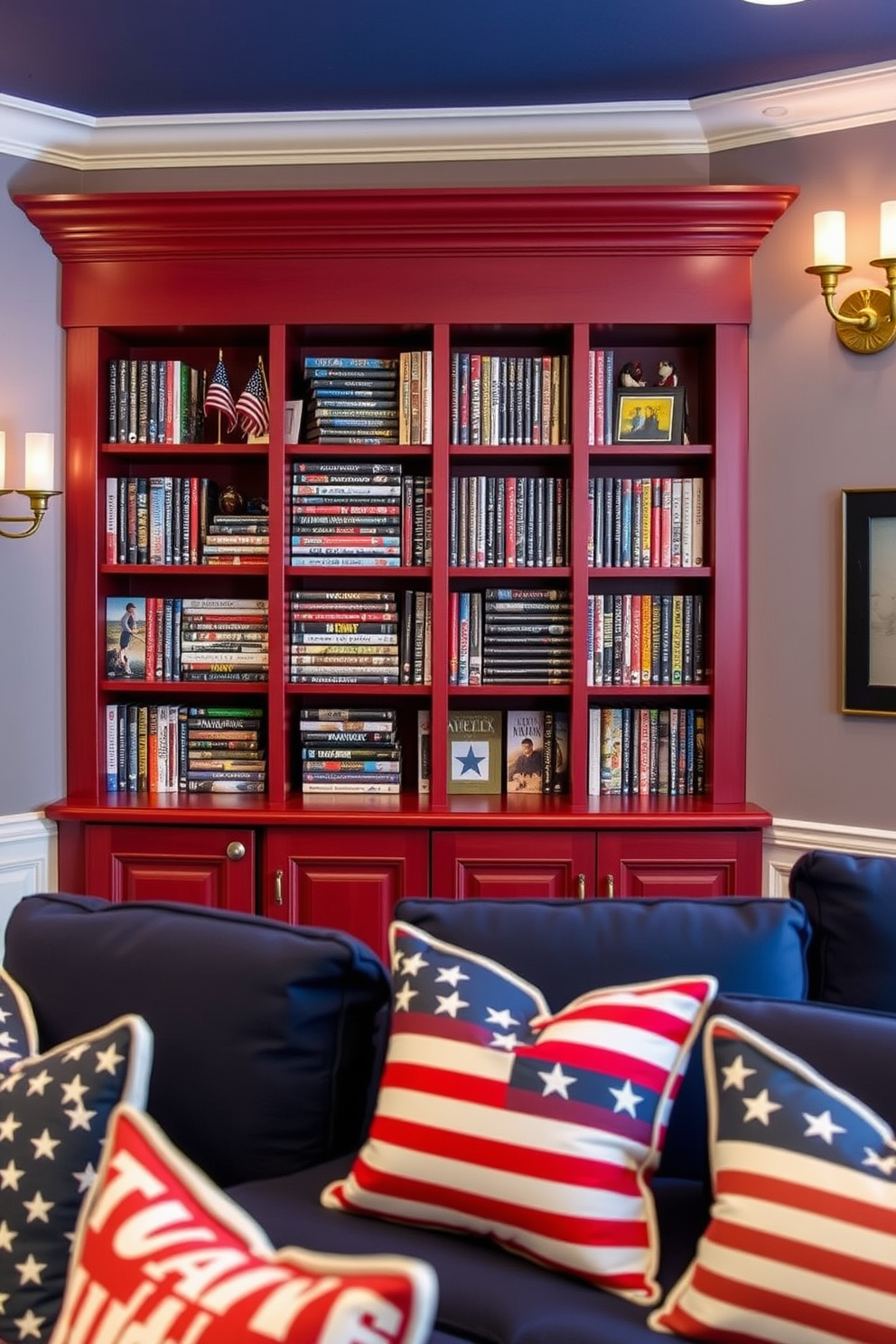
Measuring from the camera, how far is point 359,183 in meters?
3.53

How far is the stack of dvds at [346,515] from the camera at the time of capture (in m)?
3.50

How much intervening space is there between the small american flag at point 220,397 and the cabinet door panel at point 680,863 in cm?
155

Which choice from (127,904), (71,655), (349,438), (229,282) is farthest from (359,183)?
(127,904)

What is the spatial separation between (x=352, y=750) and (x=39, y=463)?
3.73 ft

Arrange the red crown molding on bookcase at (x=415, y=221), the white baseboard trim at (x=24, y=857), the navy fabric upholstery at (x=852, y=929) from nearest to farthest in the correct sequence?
1. the navy fabric upholstery at (x=852, y=929)
2. the red crown molding on bookcase at (x=415, y=221)
3. the white baseboard trim at (x=24, y=857)

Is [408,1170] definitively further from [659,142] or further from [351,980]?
[659,142]

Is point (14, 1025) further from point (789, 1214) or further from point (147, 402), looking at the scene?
point (147, 402)

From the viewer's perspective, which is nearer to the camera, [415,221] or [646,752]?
[415,221]

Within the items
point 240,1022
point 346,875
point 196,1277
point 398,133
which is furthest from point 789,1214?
point 398,133

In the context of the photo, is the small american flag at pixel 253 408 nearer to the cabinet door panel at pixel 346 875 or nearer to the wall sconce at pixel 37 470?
the wall sconce at pixel 37 470

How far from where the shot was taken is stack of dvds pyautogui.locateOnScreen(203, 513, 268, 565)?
356 centimetres

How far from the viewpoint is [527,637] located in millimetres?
3508

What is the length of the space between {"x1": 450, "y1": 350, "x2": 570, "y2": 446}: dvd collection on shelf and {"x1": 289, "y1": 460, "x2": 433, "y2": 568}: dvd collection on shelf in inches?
8.2

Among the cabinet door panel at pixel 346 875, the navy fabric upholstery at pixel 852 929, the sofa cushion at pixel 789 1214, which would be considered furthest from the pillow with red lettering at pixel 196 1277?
the cabinet door panel at pixel 346 875
